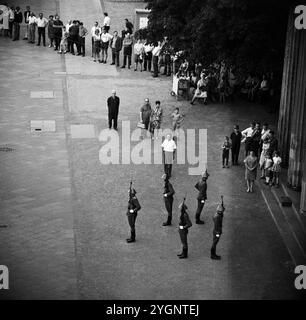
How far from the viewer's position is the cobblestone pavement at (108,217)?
22.5m

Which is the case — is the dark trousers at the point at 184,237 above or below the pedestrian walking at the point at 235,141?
below

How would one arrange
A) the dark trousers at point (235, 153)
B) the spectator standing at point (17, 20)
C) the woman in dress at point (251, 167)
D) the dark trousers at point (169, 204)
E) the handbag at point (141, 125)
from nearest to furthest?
1. the dark trousers at point (169, 204)
2. the woman in dress at point (251, 167)
3. the dark trousers at point (235, 153)
4. the handbag at point (141, 125)
5. the spectator standing at point (17, 20)

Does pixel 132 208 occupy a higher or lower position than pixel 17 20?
lower

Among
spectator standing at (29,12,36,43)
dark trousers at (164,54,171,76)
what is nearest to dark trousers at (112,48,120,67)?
dark trousers at (164,54,171,76)

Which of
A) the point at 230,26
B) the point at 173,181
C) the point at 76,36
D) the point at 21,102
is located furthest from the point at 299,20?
the point at 76,36

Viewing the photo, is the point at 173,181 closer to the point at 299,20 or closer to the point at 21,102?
the point at 299,20

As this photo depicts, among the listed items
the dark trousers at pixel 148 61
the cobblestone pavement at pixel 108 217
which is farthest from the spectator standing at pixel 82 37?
the cobblestone pavement at pixel 108 217

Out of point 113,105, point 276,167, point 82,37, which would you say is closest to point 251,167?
point 276,167

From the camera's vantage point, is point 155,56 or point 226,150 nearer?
point 226,150

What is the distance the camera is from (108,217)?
86.5 feet

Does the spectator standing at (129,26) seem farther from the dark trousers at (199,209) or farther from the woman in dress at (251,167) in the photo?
the dark trousers at (199,209)

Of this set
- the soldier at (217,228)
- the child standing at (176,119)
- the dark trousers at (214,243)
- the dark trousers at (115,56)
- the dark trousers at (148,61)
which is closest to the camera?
the soldier at (217,228)

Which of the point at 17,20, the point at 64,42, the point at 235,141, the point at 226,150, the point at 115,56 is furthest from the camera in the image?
the point at 17,20

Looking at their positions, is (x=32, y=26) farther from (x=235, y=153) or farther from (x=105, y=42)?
(x=235, y=153)
